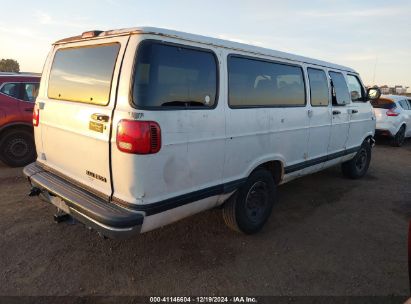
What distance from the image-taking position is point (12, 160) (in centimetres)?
650

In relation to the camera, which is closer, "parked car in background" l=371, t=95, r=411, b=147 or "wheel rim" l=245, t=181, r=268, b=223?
"wheel rim" l=245, t=181, r=268, b=223

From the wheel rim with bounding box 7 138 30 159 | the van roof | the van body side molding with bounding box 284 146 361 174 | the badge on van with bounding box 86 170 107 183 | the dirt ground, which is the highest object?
the van roof

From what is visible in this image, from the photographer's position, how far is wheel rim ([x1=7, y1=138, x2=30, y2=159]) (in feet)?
21.2

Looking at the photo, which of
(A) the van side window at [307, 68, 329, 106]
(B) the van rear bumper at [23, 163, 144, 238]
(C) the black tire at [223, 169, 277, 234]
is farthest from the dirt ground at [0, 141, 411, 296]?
(A) the van side window at [307, 68, 329, 106]

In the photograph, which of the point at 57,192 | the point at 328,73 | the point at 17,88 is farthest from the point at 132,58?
the point at 17,88

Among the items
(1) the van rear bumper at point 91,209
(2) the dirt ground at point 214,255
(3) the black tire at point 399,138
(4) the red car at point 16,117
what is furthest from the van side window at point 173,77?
(3) the black tire at point 399,138

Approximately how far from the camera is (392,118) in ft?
34.8

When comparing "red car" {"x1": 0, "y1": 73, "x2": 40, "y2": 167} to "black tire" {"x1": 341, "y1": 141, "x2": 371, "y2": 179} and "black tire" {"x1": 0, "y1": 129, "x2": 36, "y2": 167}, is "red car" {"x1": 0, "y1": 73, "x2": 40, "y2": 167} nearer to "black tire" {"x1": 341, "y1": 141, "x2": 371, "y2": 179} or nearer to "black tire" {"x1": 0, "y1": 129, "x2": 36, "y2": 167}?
"black tire" {"x1": 0, "y1": 129, "x2": 36, "y2": 167}

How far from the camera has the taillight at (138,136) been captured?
255 centimetres

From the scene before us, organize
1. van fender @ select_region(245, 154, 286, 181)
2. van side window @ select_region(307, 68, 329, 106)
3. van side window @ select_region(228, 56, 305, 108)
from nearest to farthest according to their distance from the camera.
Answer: van side window @ select_region(228, 56, 305, 108), van fender @ select_region(245, 154, 286, 181), van side window @ select_region(307, 68, 329, 106)

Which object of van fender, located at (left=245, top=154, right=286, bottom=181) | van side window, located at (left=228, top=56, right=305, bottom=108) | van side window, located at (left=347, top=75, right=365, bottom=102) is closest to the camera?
van side window, located at (left=228, top=56, right=305, bottom=108)

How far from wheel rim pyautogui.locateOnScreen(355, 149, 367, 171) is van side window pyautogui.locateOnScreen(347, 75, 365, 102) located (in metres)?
1.12

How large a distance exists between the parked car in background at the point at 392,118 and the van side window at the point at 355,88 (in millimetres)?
5321

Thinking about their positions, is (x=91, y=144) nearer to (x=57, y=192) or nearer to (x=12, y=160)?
(x=57, y=192)
